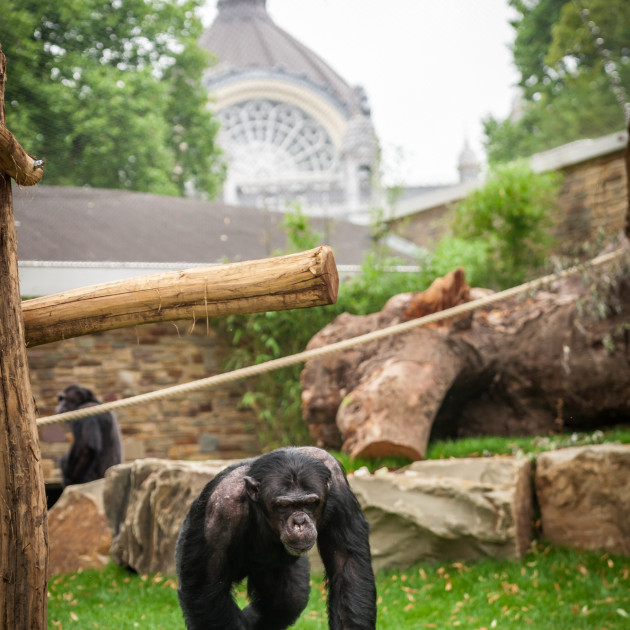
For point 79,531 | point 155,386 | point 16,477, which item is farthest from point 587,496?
point 155,386

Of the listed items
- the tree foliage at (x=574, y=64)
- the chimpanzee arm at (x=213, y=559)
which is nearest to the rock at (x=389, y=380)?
the chimpanzee arm at (x=213, y=559)

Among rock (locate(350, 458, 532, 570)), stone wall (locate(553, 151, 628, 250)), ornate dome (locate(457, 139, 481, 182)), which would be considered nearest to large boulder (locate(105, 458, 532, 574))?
rock (locate(350, 458, 532, 570))

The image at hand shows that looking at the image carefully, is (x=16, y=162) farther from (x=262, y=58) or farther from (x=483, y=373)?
(x=262, y=58)

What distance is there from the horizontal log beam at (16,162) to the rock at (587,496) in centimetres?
355

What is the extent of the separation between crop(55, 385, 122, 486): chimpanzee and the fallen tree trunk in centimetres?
179

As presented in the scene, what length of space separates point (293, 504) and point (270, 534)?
0.80 feet

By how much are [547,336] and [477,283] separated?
2848 millimetres

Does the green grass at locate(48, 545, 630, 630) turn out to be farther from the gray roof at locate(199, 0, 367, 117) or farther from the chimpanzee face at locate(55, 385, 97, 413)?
the gray roof at locate(199, 0, 367, 117)

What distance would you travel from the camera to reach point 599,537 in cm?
434

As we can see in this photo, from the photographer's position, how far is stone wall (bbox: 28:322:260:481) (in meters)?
7.40

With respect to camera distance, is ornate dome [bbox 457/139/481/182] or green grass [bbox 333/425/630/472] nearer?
green grass [bbox 333/425/630/472]

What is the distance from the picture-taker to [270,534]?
2.34m

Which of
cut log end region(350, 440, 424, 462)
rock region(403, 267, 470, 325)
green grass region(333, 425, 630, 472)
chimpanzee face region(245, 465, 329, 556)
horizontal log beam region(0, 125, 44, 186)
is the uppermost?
horizontal log beam region(0, 125, 44, 186)

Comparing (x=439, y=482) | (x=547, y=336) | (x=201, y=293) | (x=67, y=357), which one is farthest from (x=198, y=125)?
(x=201, y=293)
